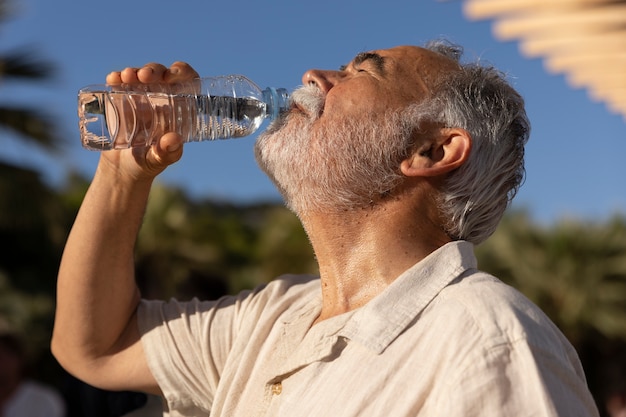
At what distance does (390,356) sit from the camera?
81.3 inches

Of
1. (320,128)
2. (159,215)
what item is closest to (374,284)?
(320,128)

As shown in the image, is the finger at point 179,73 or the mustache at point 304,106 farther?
the finger at point 179,73

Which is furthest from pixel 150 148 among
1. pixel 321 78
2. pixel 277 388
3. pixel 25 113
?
pixel 25 113

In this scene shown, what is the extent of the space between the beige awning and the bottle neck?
0.80 m

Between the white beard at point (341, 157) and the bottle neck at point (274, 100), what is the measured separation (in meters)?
0.15

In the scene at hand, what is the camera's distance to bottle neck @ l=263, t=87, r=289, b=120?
8.77ft

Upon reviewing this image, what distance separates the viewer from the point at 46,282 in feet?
48.1

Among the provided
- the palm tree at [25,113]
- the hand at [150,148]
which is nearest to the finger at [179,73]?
the hand at [150,148]

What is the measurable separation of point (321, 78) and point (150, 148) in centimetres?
49

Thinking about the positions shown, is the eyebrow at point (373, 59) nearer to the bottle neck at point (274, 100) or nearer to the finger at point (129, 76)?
the bottle neck at point (274, 100)

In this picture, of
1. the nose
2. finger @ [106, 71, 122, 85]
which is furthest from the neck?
finger @ [106, 71, 122, 85]

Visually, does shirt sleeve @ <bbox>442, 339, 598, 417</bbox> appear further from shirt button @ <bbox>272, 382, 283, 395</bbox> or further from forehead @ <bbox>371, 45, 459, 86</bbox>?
forehead @ <bbox>371, 45, 459, 86</bbox>

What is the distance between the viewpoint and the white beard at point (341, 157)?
2.47 m

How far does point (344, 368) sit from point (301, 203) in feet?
1.86
